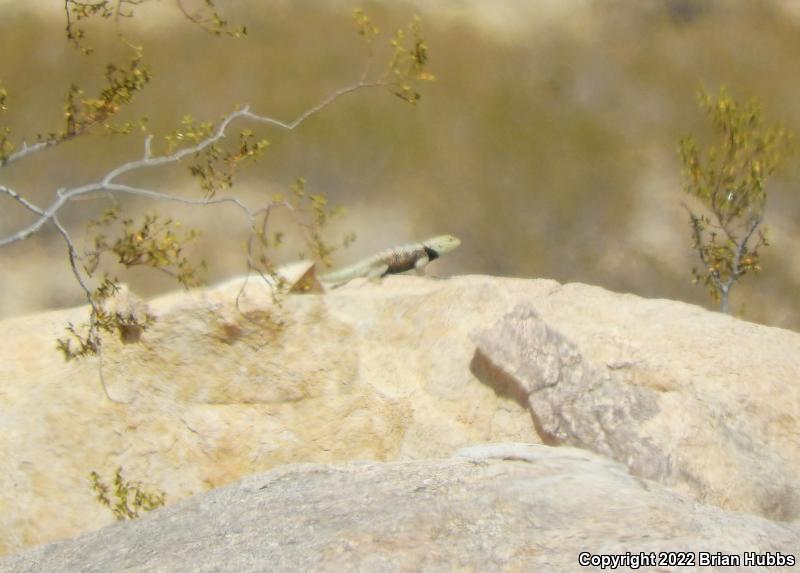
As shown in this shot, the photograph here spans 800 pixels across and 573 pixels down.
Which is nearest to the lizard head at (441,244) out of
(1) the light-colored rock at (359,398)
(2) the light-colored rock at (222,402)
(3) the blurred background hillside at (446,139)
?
(3) the blurred background hillside at (446,139)

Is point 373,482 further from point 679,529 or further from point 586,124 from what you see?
point 586,124

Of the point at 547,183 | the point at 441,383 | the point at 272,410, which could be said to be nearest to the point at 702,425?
the point at 441,383

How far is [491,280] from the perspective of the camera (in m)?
8.05

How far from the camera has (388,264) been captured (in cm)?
949

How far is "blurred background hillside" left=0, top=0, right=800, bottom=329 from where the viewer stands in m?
12.8

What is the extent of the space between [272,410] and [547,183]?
23.7ft

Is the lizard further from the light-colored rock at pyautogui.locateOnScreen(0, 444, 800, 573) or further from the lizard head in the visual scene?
the light-colored rock at pyautogui.locateOnScreen(0, 444, 800, 573)

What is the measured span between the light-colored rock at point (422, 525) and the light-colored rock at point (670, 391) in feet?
4.42

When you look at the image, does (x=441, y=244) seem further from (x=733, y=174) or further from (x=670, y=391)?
(x=670, y=391)

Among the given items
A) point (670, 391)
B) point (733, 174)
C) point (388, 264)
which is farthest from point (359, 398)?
point (733, 174)

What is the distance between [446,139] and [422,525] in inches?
387

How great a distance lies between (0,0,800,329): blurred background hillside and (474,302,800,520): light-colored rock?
18.8ft

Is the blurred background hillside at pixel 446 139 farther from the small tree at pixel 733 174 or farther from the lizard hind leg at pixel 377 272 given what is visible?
the small tree at pixel 733 174

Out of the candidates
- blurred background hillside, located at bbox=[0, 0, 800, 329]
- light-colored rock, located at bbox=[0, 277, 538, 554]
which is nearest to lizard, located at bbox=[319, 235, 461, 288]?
light-colored rock, located at bbox=[0, 277, 538, 554]
